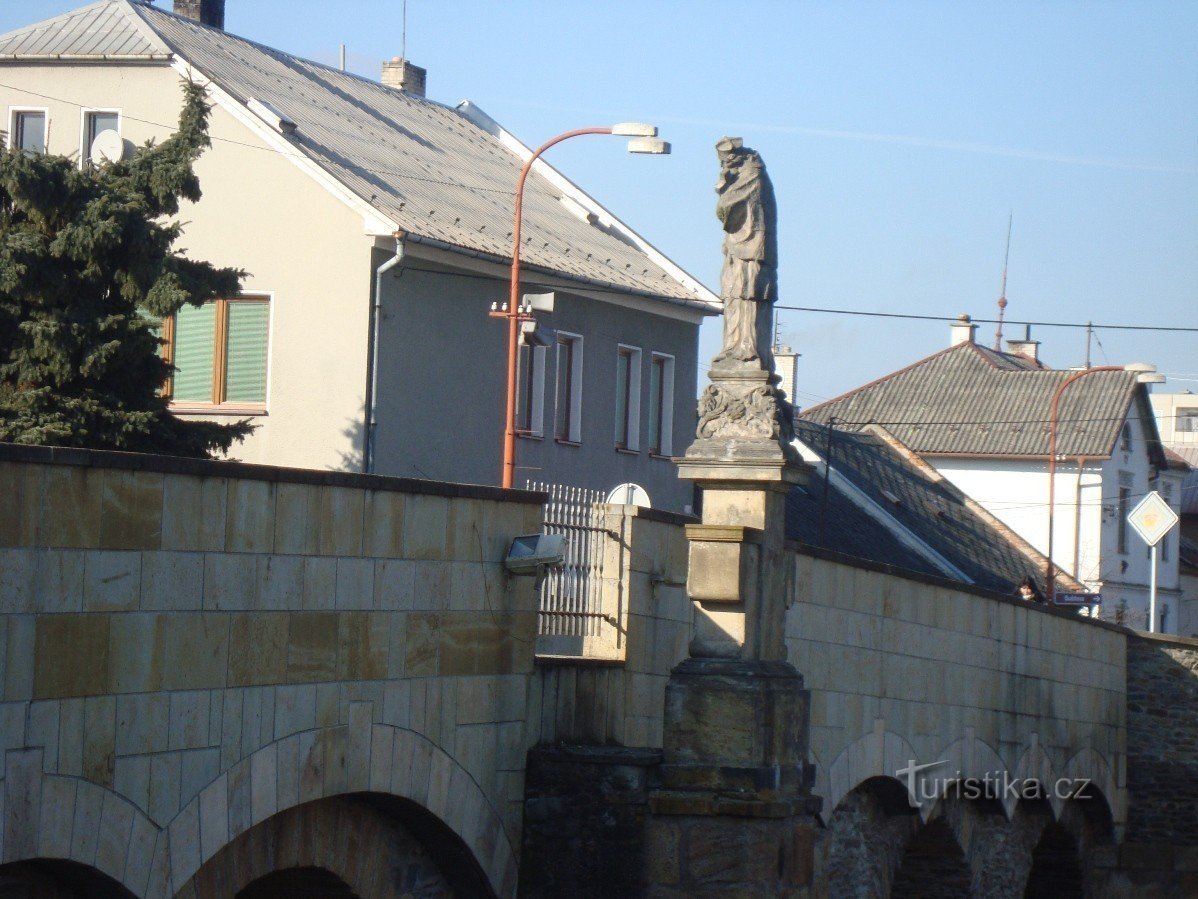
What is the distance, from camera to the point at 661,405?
1173 inches

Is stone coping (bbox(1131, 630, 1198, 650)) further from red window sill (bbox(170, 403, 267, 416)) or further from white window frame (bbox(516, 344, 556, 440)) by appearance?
red window sill (bbox(170, 403, 267, 416))

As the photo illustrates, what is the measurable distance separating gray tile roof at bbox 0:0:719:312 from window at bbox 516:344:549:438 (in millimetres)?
1211

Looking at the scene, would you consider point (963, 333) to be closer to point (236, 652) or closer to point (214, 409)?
point (214, 409)

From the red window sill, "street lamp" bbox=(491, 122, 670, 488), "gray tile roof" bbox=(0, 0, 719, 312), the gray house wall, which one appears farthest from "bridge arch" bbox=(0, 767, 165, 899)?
the red window sill

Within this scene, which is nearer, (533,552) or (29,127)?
(533,552)

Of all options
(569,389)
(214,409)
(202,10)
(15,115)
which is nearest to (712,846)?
(214,409)

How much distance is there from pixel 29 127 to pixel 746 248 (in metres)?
14.9

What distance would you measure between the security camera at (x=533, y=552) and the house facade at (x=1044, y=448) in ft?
115

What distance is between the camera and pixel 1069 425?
49281 mm

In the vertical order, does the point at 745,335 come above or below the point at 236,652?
above

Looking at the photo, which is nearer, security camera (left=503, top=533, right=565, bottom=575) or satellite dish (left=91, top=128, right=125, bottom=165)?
security camera (left=503, top=533, right=565, bottom=575)

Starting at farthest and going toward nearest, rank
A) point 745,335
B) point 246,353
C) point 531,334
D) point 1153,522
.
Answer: point 1153,522
point 246,353
point 531,334
point 745,335

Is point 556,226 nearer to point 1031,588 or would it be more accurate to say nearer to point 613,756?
point 1031,588

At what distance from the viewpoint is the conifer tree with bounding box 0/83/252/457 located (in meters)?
15.4
